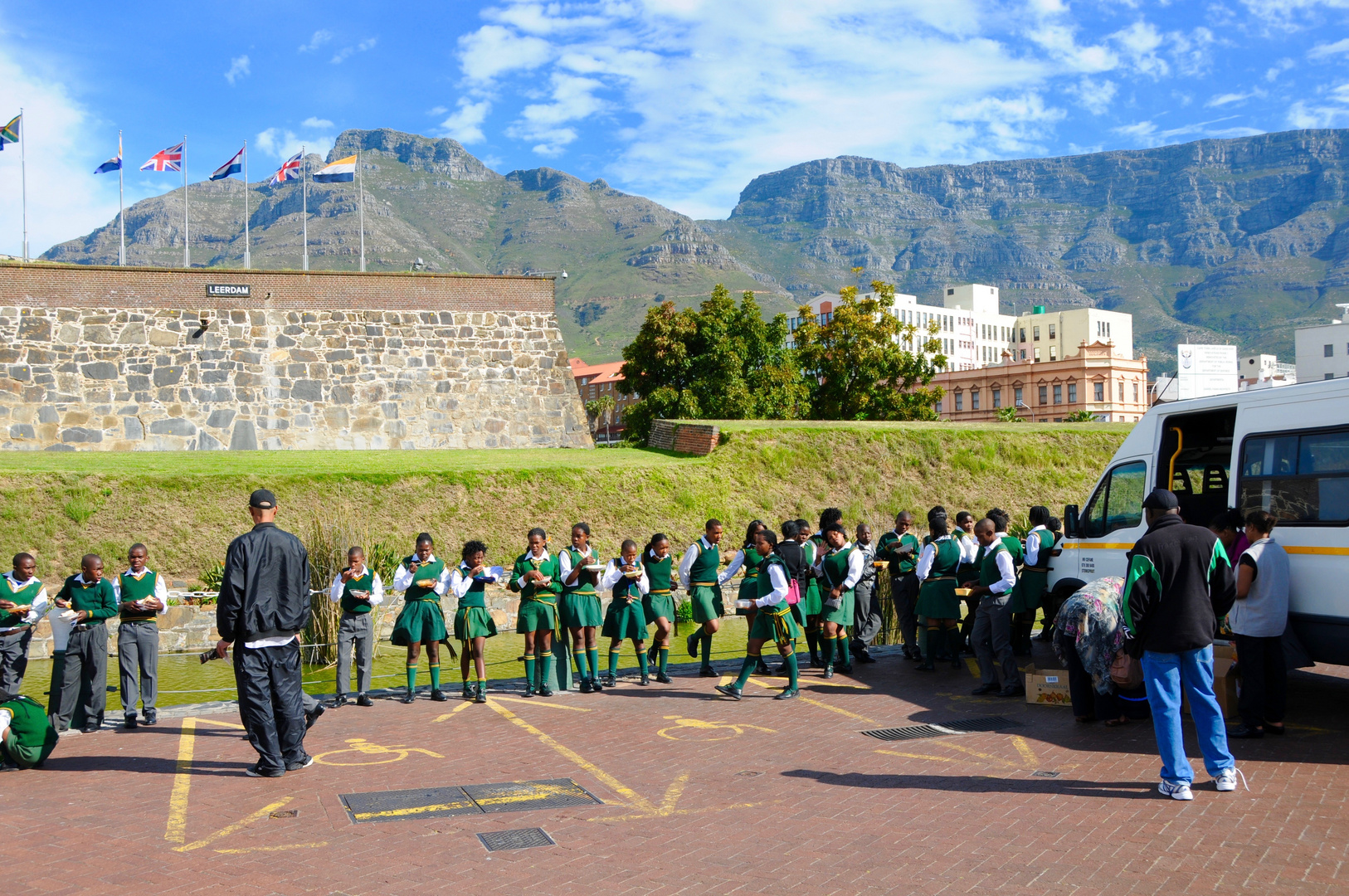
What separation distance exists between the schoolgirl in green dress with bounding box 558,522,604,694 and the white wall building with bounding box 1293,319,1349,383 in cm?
10988

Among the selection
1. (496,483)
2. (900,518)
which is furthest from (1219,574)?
(496,483)

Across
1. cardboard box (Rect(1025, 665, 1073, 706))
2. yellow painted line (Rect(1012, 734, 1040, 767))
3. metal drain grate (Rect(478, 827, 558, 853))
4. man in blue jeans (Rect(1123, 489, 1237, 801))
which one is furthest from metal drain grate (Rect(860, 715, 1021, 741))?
metal drain grate (Rect(478, 827, 558, 853))

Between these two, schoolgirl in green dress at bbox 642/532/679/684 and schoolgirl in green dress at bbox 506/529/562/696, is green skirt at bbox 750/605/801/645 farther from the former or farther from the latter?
schoolgirl in green dress at bbox 506/529/562/696

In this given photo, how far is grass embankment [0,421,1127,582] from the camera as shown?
1811cm

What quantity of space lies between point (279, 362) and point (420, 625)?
18.6 metres

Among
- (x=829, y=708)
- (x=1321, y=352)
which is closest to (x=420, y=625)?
(x=829, y=708)

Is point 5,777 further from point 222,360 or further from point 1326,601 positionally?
point 222,360

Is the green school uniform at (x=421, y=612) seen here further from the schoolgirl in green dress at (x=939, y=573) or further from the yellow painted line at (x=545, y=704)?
the schoolgirl in green dress at (x=939, y=573)

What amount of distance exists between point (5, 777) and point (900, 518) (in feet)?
33.1

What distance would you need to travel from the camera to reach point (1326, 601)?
836 centimetres

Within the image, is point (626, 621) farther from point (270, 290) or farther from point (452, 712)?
point (270, 290)

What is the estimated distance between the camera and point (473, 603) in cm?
1082

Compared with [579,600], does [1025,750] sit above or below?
below

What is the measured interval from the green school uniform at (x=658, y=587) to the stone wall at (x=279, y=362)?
56.4 feet
